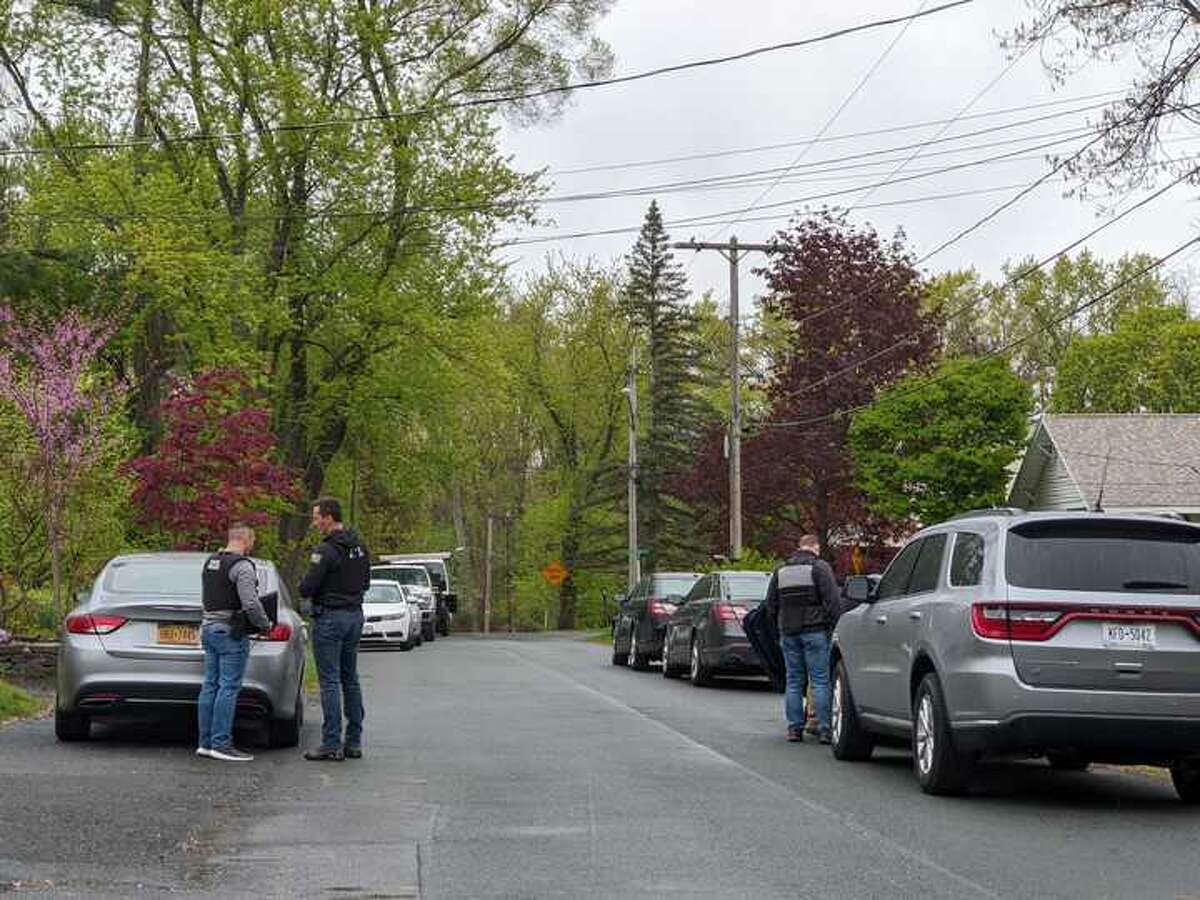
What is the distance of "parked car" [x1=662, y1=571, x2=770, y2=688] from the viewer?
22.8 m

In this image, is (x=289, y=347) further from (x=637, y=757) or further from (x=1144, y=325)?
(x=1144, y=325)

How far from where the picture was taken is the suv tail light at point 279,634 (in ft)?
45.2

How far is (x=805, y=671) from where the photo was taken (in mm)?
15508

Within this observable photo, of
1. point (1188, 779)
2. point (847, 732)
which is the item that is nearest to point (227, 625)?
point (847, 732)

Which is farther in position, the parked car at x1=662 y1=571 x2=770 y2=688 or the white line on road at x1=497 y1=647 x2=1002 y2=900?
the parked car at x1=662 y1=571 x2=770 y2=688

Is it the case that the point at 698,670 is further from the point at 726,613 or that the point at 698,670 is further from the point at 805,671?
the point at 805,671

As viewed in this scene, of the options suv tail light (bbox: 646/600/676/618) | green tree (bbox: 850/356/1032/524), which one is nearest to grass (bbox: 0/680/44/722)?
suv tail light (bbox: 646/600/676/618)

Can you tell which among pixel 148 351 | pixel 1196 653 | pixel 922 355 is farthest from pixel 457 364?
pixel 1196 653

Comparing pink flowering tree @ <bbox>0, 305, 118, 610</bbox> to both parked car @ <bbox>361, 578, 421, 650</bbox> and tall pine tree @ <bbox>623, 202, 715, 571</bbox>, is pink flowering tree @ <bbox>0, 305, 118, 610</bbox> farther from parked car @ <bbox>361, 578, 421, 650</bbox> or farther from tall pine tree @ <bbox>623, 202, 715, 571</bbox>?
tall pine tree @ <bbox>623, 202, 715, 571</bbox>

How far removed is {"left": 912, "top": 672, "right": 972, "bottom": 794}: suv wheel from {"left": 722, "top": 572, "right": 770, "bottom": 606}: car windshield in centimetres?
1127

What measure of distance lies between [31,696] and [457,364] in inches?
981

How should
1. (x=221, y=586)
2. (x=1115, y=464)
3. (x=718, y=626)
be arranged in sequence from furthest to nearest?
(x=1115, y=464), (x=718, y=626), (x=221, y=586)

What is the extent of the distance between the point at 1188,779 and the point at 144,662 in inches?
293

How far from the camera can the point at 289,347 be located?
4278 centimetres
